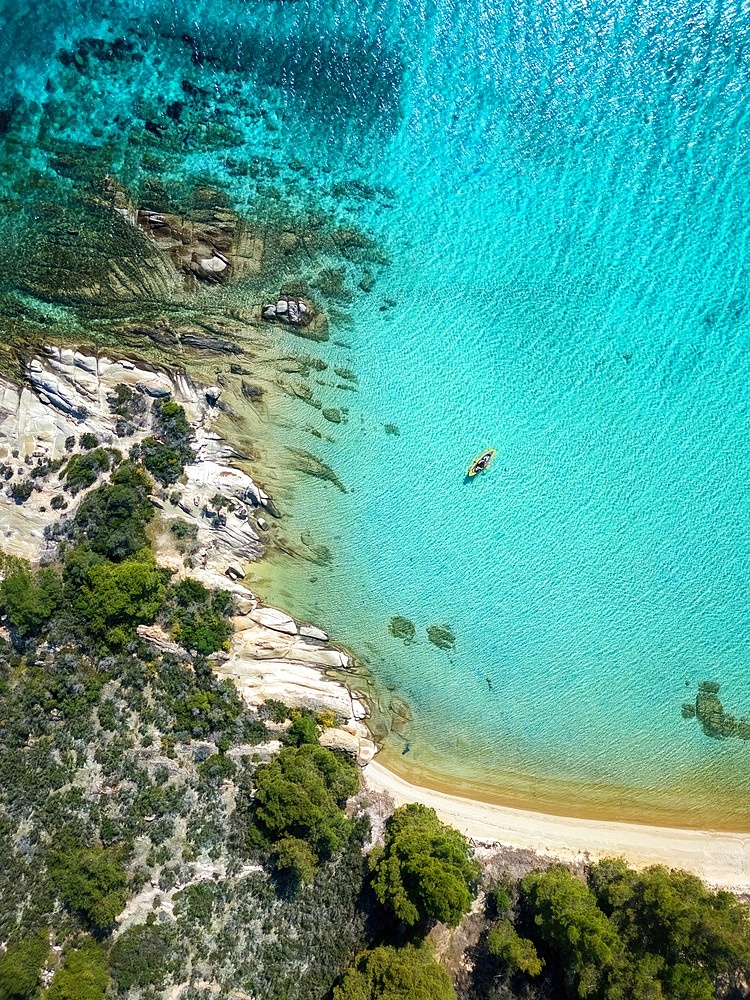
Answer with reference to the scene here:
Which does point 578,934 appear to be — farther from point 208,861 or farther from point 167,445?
point 167,445

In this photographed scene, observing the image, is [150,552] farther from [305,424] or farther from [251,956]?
[251,956]

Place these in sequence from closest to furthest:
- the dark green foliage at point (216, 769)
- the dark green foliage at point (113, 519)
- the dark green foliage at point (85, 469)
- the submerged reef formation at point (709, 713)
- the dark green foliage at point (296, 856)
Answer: the dark green foliage at point (296, 856) < the dark green foliage at point (216, 769) < the dark green foliage at point (113, 519) < the dark green foliage at point (85, 469) < the submerged reef formation at point (709, 713)

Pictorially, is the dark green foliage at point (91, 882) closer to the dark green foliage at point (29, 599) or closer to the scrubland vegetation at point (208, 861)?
the scrubland vegetation at point (208, 861)

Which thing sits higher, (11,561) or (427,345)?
(427,345)

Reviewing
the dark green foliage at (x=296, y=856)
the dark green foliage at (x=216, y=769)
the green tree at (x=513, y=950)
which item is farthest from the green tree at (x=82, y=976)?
the green tree at (x=513, y=950)

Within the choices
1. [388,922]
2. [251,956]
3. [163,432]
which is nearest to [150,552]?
[163,432]

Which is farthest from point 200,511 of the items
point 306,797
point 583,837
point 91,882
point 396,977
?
point 583,837
